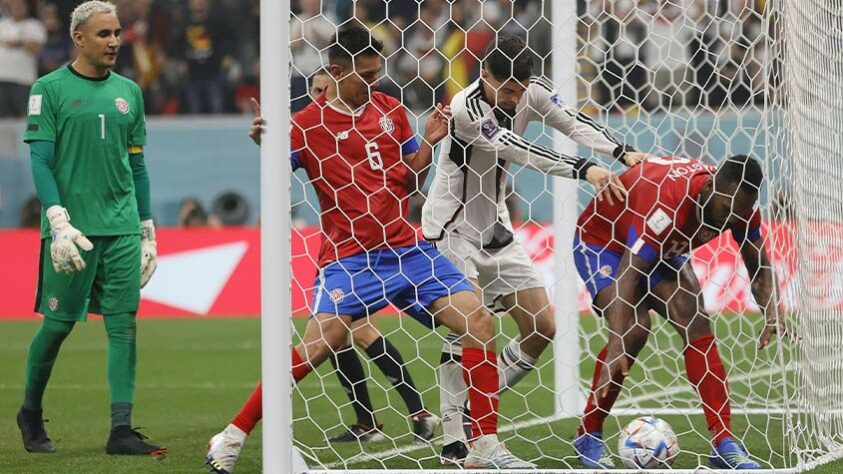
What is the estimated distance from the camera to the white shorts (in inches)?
211

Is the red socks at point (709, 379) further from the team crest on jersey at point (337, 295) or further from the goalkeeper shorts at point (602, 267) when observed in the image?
the team crest on jersey at point (337, 295)

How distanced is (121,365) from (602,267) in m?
2.05

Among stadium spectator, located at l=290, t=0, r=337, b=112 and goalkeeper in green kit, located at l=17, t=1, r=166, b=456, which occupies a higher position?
stadium spectator, located at l=290, t=0, r=337, b=112

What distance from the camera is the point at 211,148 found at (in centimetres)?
1449

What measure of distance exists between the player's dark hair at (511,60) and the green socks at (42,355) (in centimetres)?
214

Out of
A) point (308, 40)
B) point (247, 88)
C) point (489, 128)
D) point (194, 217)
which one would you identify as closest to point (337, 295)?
point (489, 128)

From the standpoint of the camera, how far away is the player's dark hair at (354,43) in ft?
15.7

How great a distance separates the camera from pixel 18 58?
14648 mm

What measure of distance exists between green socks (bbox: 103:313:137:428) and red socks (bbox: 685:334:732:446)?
90.6 inches

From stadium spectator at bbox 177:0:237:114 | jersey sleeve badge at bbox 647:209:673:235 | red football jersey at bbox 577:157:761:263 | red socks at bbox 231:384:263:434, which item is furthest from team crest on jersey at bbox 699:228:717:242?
stadium spectator at bbox 177:0:237:114

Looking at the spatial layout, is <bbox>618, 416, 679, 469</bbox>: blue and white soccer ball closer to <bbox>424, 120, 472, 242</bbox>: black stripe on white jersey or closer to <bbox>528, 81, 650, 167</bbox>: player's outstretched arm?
<bbox>528, 81, 650, 167</bbox>: player's outstretched arm

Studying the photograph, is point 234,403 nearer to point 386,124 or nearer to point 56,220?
point 56,220

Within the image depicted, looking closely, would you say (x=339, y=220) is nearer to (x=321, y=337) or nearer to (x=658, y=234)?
(x=321, y=337)

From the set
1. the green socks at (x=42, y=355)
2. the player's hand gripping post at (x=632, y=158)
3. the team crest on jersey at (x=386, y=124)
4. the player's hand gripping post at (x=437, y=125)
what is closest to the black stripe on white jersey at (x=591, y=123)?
the player's hand gripping post at (x=632, y=158)
